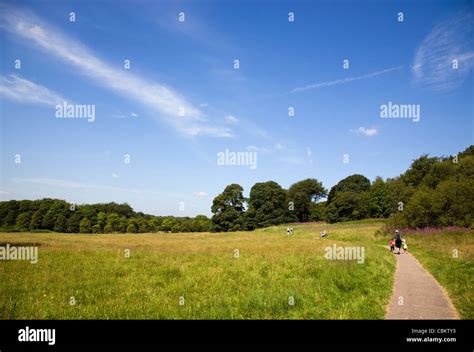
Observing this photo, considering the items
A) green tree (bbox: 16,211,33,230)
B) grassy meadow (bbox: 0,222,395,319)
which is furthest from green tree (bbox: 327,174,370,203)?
grassy meadow (bbox: 0,222,395,319)

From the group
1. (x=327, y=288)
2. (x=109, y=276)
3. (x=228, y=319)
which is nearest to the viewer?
(x=228, y=319)

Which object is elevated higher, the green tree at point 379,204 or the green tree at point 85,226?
the green tree at point 379,204

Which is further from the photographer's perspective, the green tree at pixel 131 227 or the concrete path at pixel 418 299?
the green tree at pixel 131 227

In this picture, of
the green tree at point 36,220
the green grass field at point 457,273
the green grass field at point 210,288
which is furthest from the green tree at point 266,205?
the green grass field at point 210,288

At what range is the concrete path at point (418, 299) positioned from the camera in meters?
9.34

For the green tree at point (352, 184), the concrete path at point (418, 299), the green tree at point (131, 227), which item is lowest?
the green tree at point (131, 227)

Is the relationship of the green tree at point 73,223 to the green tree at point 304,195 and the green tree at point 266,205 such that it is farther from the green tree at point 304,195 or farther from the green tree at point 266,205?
the green tree at point 304,195

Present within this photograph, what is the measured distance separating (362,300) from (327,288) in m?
1.41

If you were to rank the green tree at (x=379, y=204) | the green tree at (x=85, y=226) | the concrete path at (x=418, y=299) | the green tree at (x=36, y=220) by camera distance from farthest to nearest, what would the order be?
the green tree at (x=85, y=226) < the green tree at (x=379, y=204) < the green tree at (x=36, y=220) < the concrete path at (x=418, y=299)

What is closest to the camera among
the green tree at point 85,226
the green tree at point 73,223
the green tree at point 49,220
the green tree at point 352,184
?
the green tree at point 49,220

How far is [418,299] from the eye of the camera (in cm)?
1098
